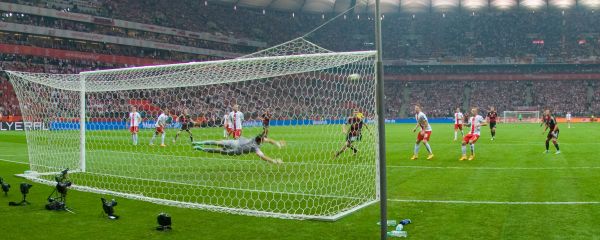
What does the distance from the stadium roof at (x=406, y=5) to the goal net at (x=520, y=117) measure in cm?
1495

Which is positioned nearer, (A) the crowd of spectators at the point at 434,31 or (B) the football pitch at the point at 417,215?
(B) the football pitch at the point at 417,215

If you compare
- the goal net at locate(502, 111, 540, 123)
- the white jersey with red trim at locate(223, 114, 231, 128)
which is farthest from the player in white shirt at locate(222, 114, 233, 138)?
the goal net at locate(502, 111, 540, 123)

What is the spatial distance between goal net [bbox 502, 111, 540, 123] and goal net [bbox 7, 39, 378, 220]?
171 feet

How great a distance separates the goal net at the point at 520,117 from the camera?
61594mm

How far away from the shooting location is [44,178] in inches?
487

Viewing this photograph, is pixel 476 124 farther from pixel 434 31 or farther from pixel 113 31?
pixel 434 31

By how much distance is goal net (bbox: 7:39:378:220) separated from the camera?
371 inches

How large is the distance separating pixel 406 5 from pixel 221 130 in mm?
61223

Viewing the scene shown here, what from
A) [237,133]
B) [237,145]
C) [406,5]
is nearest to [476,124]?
[237,133]

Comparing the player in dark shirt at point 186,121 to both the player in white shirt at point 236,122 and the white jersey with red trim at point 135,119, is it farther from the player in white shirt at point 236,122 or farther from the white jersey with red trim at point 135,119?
the white jersey with red trim at point 135,119

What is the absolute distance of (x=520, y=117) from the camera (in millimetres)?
61594

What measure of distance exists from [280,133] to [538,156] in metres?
9.17

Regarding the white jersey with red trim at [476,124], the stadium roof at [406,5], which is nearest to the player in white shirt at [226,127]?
the white jersey with red trim at [476,124]

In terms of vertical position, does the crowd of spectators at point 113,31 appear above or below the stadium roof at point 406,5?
below
